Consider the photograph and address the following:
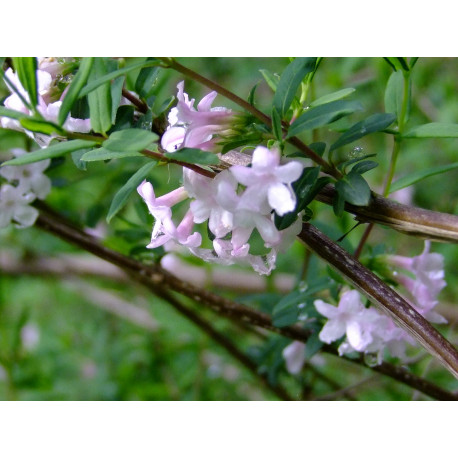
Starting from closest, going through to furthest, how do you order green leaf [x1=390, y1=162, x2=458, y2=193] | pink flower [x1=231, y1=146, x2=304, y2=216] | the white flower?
pink flower [x1=231, y1=146, x2=304, y2=216], green leaf [x1=390, y1=162, x2=458, y2=193], the white flower

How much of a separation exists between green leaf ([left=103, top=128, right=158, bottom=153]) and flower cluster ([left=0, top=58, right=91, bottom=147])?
0.12 meters

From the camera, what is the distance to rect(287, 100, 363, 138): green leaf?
23.3 inches

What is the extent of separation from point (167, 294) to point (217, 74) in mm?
1378

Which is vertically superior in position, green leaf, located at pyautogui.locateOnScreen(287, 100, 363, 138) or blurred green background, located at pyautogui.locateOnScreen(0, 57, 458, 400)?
green leaf, located at pyautogui.locateOnScreen(287, 100, 363, 138)

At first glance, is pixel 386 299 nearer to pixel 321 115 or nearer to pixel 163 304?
pixel 321 115

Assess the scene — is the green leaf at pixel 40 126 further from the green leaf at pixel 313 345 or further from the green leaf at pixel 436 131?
the green leaf at pixel 313 345

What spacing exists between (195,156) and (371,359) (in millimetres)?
469

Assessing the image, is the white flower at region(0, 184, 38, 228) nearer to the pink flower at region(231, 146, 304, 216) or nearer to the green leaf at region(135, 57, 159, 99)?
the green leaf at region(135, 57, 159, 99)

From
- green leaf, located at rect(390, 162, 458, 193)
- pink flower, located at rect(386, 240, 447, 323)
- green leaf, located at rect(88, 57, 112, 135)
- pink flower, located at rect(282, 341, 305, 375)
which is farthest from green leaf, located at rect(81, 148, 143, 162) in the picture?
pink flower, located at rect(282, 341, 305, 375)

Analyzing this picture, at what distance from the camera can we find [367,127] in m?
0.65

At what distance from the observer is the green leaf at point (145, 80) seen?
0.70 metres

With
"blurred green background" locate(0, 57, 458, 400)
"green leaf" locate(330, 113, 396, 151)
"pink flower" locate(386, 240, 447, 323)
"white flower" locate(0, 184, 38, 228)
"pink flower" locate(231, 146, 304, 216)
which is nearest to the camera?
"pink flower" locate(231, 146, 304, 216)

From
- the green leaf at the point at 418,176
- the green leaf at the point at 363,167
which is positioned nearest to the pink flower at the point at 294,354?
the green leaf at the point at 418,176

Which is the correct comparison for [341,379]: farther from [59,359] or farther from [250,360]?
[59,359]
